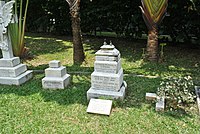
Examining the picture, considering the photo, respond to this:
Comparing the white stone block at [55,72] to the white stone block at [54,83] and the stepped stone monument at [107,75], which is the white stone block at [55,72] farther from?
the stepped stone monument at [107,75]

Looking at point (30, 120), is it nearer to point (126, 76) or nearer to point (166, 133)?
point (166, 133)

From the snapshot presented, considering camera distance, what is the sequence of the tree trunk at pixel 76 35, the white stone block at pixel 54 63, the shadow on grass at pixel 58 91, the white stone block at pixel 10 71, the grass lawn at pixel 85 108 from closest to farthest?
the grass lawn at pixel 85 108 → the shadow on grass at pixel 58 91 → the white stone block at pixel 54 63 → the white stone block at pixel 10 71 → the tree trunk at pixel 76 35

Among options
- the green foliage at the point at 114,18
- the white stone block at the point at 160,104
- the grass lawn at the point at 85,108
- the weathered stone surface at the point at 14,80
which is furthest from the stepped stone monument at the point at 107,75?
the green foliage at the point at 114,18

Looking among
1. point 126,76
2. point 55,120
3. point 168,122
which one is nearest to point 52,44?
point 126,76

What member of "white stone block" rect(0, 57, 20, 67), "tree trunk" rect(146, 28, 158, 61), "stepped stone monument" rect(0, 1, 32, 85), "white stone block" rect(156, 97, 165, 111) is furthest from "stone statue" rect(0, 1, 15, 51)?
"tree trunk" rect(146, 28, 158, 61)

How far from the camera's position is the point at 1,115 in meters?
4.84

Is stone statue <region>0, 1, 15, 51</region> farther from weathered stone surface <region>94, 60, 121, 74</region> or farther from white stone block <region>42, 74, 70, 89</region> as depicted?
weathered stone surface <region>94, 60, 121, 74</region>

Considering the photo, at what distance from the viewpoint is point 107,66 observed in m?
5.32

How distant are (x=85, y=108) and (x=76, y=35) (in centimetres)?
355

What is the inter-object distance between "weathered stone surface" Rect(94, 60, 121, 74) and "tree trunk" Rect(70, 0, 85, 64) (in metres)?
2.77

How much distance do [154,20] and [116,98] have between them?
3.76m

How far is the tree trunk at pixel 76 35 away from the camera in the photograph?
7621 mm

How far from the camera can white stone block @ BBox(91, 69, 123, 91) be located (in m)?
5.30

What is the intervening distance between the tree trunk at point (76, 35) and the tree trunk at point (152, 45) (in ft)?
8.26
